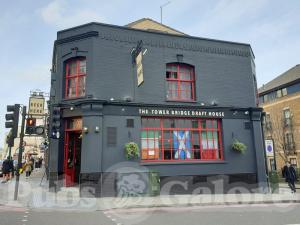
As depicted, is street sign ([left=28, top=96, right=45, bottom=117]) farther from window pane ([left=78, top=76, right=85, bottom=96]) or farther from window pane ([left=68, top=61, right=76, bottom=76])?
window pane ([left=78, top=76, right=85, bottom=96])

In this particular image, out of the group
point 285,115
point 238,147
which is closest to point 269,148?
point 238,147

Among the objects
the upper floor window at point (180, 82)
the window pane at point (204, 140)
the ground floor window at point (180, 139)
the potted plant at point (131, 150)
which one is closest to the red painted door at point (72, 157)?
the potted plant at point (131, 150)

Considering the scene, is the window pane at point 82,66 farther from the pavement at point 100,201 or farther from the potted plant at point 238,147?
the potted plant at point 238,147

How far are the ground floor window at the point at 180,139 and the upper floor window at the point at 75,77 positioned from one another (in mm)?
3691

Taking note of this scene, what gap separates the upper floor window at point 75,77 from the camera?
14523 mm

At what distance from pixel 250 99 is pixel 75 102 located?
32.6ft

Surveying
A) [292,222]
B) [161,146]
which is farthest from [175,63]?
[292,222]

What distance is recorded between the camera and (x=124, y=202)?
11438 millimetres

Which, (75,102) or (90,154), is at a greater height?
(75,102)

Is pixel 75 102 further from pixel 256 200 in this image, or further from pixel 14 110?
pixel 256 200

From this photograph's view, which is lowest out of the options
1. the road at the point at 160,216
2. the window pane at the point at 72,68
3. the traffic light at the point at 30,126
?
the road at the point at 160,216

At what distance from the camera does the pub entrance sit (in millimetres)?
14087

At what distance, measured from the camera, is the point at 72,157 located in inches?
567

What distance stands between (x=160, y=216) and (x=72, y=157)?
23.4 ft
